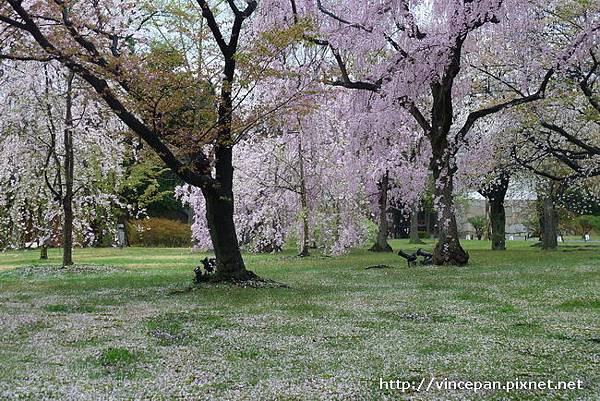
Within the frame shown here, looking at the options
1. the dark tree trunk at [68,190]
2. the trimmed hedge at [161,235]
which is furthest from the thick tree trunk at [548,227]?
the trimmed hedge at [161,235]

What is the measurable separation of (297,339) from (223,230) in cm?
730

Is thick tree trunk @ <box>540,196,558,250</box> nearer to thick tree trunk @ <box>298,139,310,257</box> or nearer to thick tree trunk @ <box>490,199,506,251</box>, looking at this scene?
thick tree trunk @ <box>490,199,506,251</box>

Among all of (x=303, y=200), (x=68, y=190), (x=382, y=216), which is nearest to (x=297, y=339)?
(x=68, y=190)

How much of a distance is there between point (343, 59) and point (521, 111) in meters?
7.52

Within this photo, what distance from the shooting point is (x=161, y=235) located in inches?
1839

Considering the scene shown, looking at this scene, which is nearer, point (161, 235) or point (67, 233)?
point (67, 233)

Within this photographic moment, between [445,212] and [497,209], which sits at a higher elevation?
[497,209]

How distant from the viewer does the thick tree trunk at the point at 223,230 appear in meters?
14.6

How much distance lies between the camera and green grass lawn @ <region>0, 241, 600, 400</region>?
5.34 metres

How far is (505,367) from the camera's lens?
5.88 meters

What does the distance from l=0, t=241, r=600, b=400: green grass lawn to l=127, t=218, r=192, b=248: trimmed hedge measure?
32156 millimetres

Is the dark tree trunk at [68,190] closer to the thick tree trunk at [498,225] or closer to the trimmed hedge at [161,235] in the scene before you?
the thick tree trunk at [498,225]

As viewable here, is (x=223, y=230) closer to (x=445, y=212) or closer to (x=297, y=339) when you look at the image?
(x=297, y=339)

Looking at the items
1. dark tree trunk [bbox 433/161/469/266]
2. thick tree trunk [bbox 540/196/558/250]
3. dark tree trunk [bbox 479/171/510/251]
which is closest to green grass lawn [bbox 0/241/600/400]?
dark tree trunk [bbox 433/161/469/266]
